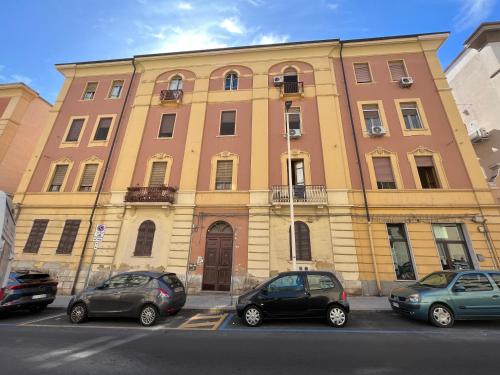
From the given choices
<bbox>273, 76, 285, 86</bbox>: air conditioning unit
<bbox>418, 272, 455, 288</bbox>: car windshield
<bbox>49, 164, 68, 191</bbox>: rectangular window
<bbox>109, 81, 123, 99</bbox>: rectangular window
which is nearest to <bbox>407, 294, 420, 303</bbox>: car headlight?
<bbox>418, 272, 455, 288</bbox>: car windshield

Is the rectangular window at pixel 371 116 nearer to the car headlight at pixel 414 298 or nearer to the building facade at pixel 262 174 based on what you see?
the building facade at pixel 262 174

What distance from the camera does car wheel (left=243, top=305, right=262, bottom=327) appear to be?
700cm

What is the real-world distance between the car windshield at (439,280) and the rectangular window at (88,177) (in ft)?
59.3

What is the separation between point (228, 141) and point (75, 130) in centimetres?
1160

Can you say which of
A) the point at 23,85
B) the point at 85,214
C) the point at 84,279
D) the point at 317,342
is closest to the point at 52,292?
the point at 84,279

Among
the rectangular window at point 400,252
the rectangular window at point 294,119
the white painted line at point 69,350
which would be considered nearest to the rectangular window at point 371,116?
the rectangular window at point 294,119

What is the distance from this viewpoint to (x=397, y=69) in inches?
640

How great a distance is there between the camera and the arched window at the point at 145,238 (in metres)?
13.2

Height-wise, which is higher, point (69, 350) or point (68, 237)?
→ point (68, 237)

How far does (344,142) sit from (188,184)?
9839 mm

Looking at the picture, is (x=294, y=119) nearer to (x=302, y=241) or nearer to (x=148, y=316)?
(x=302, y=241)

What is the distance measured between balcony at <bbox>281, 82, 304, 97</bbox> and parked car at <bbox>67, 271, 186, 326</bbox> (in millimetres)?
13509

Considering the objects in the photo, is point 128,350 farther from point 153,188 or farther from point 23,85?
point 23,85

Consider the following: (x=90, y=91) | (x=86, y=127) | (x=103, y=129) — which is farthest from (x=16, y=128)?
(x=103, y=129)
